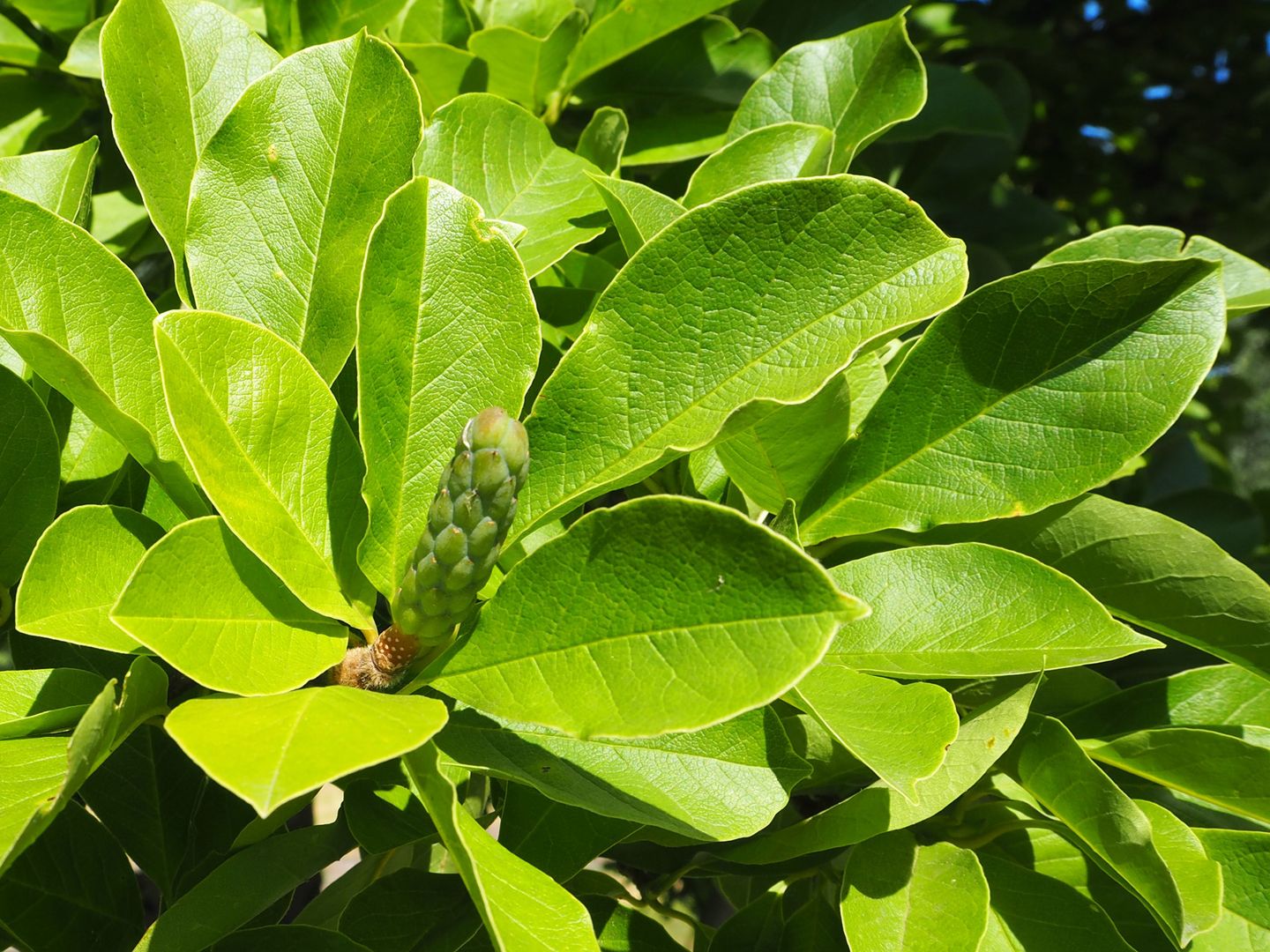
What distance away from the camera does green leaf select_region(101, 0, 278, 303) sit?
88 cm

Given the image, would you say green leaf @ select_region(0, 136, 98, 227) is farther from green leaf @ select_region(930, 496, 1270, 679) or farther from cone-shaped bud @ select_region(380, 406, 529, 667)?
green leaf @ select_region(930, 496, 1270, 679)

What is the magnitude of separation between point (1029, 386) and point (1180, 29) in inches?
103

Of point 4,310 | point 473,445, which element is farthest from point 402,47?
point 473,445

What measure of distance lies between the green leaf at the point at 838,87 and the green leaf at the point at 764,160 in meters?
0.09

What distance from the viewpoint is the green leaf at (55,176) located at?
3.09 ft

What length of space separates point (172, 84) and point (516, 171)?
0.32m

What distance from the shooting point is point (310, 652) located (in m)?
0.72

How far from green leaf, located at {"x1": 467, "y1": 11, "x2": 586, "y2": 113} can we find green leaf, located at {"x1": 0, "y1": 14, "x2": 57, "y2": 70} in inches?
23.4

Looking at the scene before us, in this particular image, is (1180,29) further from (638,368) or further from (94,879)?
(94,879)

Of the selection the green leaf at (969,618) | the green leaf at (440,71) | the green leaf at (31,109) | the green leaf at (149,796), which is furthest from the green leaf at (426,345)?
the green leaf at (31,109)

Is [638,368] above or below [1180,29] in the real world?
above

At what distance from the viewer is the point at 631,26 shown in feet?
4.34

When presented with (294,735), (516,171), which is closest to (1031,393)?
(516,171)

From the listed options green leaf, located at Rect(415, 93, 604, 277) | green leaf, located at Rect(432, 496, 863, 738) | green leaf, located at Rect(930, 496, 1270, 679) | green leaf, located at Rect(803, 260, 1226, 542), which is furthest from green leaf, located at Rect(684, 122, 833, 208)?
green leaf, located at Rect(432, 496, 863, 738)
